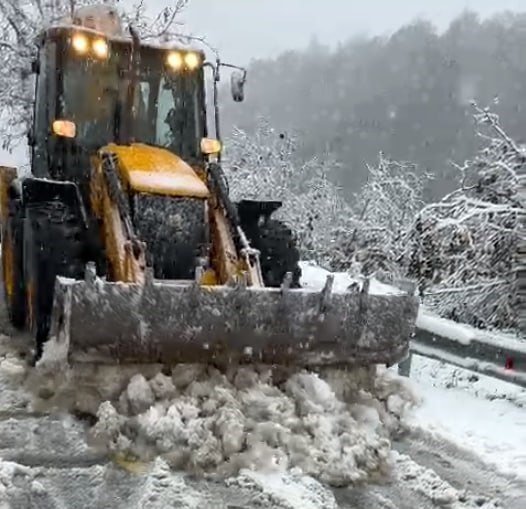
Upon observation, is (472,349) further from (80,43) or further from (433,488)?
(80,43)

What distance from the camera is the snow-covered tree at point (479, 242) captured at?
1052 centimetres

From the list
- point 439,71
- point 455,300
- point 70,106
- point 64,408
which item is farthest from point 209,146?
point 439,71

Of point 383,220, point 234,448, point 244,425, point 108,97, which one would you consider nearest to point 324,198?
point 383,220

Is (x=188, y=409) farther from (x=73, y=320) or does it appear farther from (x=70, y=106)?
(x=70, y=106)

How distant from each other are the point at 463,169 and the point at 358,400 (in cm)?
671

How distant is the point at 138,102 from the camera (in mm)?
7277

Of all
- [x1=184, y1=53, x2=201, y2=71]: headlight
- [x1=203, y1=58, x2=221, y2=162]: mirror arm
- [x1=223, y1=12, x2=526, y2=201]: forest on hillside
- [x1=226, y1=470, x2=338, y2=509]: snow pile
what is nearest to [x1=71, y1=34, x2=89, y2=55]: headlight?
[x1=184, y1=53, x2=201, y2=71]: headlight

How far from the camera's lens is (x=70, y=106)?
23.3ft

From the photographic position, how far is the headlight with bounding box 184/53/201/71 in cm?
754

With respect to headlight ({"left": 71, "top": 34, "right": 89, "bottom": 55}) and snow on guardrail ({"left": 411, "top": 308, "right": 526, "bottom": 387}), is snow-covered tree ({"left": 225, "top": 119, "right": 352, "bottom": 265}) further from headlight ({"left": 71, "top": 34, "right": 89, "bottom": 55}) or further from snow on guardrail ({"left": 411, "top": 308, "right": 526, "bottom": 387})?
headlight ({"left": 71, "top": 34, "right": 89, "bottom": 55})

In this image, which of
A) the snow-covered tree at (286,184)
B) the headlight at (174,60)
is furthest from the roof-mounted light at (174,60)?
the snow-covered tree at (286,184)

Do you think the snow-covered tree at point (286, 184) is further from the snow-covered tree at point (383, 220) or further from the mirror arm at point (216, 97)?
the mirror arm at point (216, 97)

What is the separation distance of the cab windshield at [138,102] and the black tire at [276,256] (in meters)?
0.93

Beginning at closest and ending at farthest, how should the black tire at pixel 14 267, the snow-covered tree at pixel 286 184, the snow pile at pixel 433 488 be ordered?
the snow pile at pixel 433 488, the black tire at pixel 14 267, the snow-covered tree at pixel 286 184
